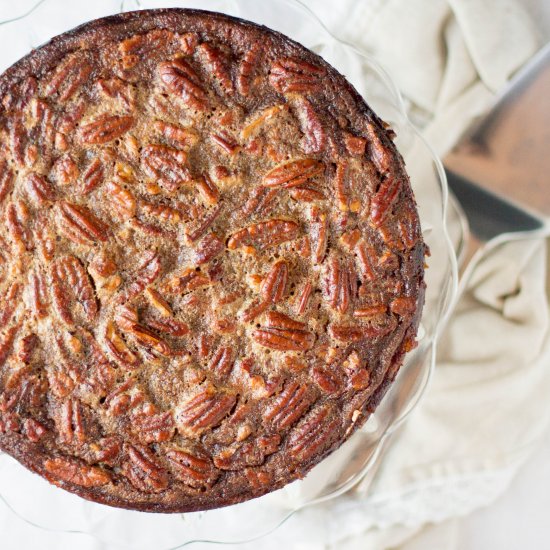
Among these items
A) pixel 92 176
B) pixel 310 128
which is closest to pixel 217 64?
pixel 310 128

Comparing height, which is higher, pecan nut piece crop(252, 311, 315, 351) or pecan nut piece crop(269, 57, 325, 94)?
pecan nut piece crop(269, 57, 325, 94)

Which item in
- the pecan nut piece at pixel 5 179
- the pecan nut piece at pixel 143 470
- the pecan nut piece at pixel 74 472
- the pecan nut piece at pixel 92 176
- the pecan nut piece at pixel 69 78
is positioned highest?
the pecan nut piece at pixel 69 78

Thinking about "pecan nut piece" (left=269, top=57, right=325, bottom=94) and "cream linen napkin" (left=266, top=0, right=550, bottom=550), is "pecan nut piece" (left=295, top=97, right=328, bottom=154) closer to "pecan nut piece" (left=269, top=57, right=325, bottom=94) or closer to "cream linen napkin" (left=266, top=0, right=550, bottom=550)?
"pecan nut piece" (left=269, top=57, right=325, bottom=94)

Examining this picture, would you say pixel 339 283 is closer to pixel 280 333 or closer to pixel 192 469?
pixel 280 333

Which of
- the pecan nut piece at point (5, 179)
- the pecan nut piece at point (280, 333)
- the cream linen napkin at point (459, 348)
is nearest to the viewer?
the pecan nut piece at point (5, 179)

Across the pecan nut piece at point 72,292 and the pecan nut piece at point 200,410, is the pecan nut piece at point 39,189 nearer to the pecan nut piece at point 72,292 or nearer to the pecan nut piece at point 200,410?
the pecan nut piece at point 72,292

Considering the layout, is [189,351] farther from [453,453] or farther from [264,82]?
[453,453]

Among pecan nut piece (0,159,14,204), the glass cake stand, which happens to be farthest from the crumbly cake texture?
the glass cake stand

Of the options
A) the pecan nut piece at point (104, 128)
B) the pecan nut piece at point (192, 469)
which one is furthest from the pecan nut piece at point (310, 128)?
the pecan nut piece at point (192, 469)
